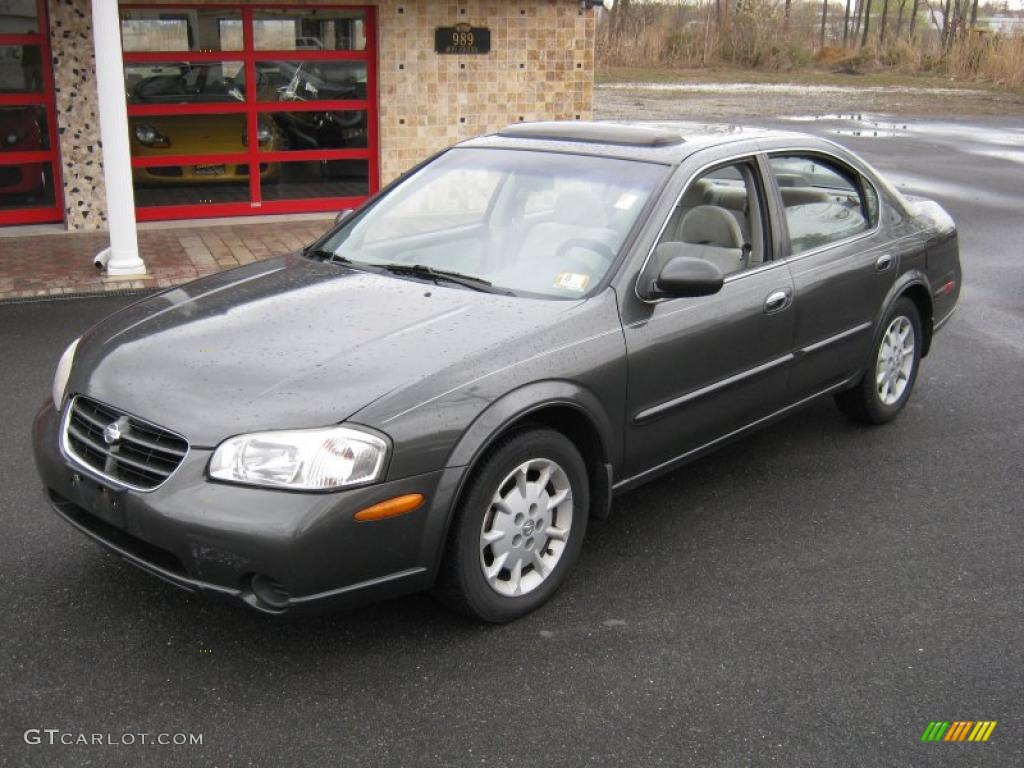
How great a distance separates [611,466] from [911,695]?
131cm

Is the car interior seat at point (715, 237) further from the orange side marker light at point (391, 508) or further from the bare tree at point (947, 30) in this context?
the bare tree at point (947, 30)

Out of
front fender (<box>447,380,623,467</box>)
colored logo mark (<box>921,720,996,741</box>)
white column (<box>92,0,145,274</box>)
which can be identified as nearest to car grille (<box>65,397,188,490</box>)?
front fender (<box>447,380,623,467</box>)

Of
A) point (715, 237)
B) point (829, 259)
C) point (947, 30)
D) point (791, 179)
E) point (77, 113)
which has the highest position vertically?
point (947, 30)

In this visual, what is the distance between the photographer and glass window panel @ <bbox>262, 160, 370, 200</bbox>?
12.6 metres

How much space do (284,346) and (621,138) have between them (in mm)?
1914

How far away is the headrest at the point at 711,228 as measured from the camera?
4.64 meters

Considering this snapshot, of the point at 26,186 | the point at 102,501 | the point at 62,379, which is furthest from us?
the point at 26,186

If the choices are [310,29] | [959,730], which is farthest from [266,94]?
[959,730]

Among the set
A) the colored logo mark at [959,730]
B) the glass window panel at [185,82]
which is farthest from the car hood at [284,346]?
the glass window panel at [185,82]

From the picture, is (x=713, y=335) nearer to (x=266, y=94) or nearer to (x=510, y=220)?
(x=510, y=220)

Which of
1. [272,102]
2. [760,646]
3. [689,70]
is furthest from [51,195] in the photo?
[689,70]

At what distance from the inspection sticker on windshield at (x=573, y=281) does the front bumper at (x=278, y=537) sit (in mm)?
1052

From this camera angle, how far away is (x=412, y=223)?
4.93m

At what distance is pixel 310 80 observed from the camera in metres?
12.4
